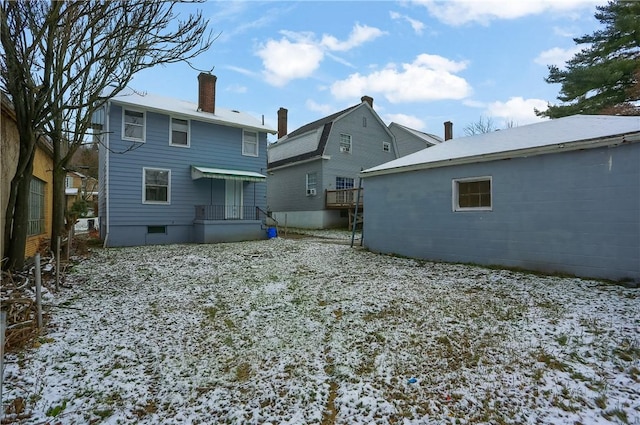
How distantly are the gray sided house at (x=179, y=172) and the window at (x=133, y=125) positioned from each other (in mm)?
35

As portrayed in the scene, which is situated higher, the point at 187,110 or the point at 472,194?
the point at 187,110

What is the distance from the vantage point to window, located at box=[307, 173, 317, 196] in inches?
818

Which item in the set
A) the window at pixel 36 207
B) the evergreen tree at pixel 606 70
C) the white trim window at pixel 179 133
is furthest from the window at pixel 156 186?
the evergreen tree at pixel 606 70

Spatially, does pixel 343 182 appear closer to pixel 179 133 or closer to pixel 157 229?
pixel 179 133

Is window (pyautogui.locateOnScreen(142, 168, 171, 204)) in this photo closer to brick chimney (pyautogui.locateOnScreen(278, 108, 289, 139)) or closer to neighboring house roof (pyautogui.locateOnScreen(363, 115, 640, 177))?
neighboring house roof (pyautogui.locateOnScreen(363, 115, 640, 177))

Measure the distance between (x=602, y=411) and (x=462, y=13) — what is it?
32.8ft

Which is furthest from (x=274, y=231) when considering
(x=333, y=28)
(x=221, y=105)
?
(x=333, y=28)

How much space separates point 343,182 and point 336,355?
17.8 m

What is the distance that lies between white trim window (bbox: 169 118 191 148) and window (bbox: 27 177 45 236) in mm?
4777

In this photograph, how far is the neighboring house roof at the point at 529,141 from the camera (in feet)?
22.0

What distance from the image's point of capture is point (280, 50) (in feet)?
36.1

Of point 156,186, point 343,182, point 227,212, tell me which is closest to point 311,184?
point 343,182

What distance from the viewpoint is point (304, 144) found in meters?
22.1

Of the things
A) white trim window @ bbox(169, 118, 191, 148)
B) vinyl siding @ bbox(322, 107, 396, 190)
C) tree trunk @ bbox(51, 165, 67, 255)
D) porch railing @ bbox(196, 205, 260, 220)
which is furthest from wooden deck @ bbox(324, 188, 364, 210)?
tree trunk @ bbox(51, 165, 67, 255)
